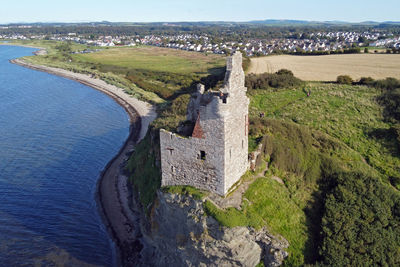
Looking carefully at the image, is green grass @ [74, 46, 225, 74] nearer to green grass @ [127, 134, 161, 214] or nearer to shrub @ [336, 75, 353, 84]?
shrub @ [336, 75, 353, 84]

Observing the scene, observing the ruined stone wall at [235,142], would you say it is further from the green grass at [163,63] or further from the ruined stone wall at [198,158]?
the green grass at [163,63]

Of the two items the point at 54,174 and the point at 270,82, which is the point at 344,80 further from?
the point at 54,174

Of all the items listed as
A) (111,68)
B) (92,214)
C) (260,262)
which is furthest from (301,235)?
(111,68)

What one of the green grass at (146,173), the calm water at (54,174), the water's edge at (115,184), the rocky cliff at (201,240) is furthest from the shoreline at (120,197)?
the rocky cliff at (201,240)

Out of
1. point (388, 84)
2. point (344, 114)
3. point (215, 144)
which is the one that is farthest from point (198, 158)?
point (388, 84)

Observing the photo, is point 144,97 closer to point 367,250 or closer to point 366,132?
point 366,132

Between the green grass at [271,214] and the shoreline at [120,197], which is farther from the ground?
the green grass at [271,214]
